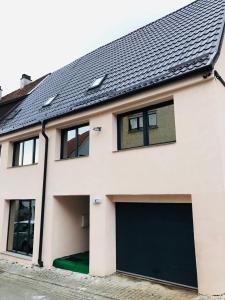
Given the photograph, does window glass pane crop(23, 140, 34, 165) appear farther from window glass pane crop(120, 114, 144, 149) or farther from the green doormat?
window glass pane crop(120, 114, 144, 149)

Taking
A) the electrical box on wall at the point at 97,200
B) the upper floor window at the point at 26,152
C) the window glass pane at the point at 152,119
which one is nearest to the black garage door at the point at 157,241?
the electrical box on wall at the point at 97,200

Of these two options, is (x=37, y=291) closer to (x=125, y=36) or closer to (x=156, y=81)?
(x=156, y=81)

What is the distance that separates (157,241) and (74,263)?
127 inches

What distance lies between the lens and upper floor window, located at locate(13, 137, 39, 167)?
1132cm

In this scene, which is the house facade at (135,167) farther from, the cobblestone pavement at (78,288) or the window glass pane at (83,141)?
the cobblestone pavement at (78,288)

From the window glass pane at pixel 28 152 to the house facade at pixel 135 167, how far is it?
8 cm

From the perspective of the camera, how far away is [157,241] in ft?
24.3

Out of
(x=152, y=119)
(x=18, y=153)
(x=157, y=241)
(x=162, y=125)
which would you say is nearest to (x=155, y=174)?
(x=162, y=125)

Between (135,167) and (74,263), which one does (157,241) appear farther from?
(74,263)

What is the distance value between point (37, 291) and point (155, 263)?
3.27 m

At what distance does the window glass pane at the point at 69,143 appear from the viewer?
32.9ft

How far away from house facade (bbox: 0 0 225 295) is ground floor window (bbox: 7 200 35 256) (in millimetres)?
42

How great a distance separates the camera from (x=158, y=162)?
287 inches

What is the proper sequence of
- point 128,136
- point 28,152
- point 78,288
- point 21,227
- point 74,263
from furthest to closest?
point 28,152, point 21,227, point 74,263, point 128,136, point 78,288
